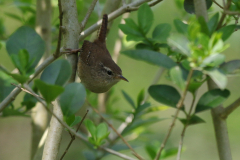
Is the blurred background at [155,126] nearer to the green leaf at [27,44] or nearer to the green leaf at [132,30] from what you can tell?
the green leaf at [132,30]

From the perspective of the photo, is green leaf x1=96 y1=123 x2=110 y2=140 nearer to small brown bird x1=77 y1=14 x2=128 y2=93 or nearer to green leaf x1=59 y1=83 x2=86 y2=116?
green leaf x1=59 y1=83 x2=86 y2=116

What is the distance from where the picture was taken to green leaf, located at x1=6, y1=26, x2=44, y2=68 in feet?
4.54

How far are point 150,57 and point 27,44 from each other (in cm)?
66

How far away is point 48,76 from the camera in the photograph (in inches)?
51.4

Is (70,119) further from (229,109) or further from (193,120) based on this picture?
(229,109)

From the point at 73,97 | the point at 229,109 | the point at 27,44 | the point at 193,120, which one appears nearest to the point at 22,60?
the point at 27,44

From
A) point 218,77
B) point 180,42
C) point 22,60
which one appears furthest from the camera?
point 22,60

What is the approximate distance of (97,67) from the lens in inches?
115

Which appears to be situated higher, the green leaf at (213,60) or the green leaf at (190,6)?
the green leaf at (190,6)

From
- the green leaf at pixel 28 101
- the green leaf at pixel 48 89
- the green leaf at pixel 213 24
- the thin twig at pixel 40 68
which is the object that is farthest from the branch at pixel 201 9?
the green leaf at pixel 28 101

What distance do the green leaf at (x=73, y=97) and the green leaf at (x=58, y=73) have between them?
0.05 m

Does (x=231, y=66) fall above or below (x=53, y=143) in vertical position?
above

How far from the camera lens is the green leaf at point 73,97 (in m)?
1.25

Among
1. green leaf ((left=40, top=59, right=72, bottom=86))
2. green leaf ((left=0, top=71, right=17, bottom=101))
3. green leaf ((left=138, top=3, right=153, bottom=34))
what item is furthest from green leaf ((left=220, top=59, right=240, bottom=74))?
green leaf ((left=0, top=71, right=17, bottom=101))
